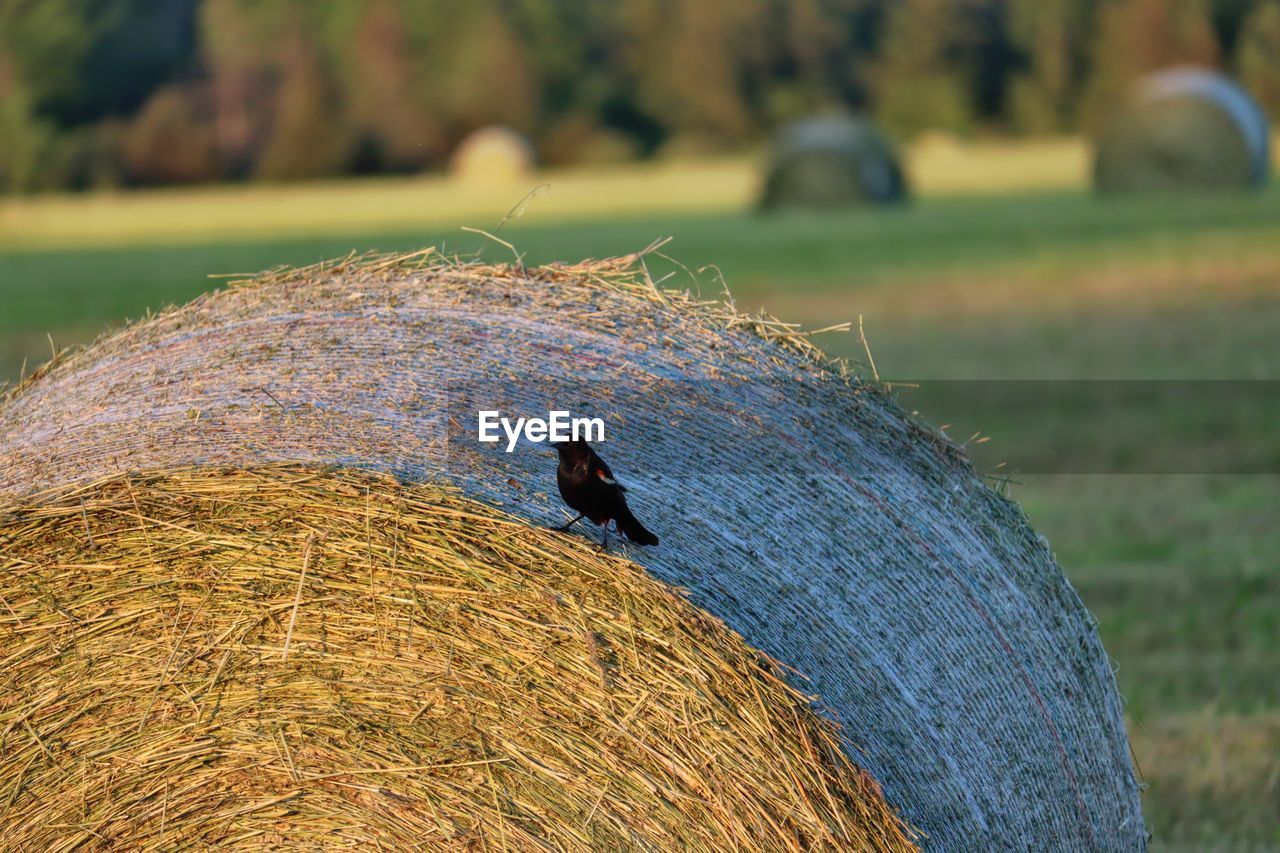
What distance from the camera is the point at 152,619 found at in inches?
128

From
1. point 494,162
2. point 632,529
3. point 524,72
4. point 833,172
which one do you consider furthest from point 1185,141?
point 524,72

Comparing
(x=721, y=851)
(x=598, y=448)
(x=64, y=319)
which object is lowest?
(x=64, y=319)

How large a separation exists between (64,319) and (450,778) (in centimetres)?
1512

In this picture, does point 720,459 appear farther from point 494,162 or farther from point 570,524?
point 494,162

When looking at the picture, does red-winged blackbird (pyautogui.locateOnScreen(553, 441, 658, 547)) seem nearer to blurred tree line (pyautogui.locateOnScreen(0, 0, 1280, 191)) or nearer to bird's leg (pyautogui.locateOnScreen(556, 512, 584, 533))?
bird's leg (pyautogui.locateOnScreen(556, 512, 584, 533))

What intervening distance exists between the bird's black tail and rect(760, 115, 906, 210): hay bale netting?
98.4ft

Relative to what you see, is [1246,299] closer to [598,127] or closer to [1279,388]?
[1279,388]

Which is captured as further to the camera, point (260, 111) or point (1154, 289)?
point (260, 111)

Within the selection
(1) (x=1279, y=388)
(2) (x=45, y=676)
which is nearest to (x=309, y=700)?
(2) (x=45, y=676)

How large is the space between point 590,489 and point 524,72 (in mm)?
62314

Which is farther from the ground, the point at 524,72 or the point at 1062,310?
A: the point at 1062,310

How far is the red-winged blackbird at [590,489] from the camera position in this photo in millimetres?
3072

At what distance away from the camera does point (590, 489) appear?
307cm

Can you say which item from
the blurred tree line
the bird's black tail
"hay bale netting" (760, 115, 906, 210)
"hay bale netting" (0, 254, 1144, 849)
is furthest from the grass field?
the blurred tree line
